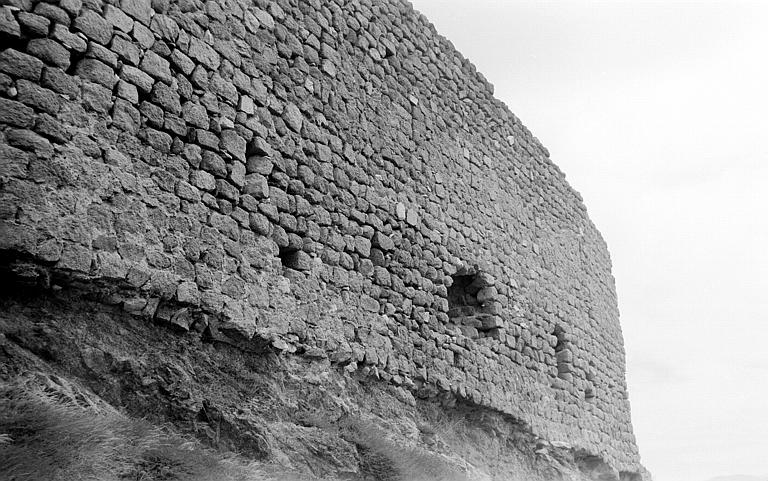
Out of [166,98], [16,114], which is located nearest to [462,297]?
[166,98]

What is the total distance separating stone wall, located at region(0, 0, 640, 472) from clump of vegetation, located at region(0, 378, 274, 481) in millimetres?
746

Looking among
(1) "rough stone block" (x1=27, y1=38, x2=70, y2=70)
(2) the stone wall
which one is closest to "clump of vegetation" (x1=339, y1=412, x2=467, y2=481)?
(2) the stone wall

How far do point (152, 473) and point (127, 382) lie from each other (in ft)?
2.11

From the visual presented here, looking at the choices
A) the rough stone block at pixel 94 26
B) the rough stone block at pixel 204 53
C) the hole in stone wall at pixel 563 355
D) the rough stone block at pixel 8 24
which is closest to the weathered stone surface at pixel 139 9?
the rough stone block at pixel 94 26

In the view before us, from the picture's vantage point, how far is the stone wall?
4176 mm

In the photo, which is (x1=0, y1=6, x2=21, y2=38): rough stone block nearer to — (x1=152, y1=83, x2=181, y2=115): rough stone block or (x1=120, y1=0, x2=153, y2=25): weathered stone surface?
(x1=120, y1=0, x2=153, y2=25): weathered stone surface

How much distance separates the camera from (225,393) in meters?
4.68

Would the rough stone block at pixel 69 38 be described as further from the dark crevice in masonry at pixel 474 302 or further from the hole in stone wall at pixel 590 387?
the hole in stone wall at pixel 590 387

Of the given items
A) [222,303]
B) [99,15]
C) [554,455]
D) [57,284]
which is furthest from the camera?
[554,455]

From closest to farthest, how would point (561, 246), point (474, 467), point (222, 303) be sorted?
point (222, 303), point (474, 467), point (561, 246)

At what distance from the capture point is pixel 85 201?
4.20m

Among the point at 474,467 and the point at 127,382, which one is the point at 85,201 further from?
the point at 474,467

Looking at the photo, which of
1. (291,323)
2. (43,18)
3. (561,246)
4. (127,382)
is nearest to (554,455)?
(561,246)

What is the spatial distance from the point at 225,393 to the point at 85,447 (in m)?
1.22
